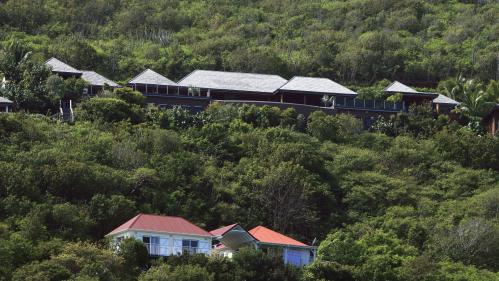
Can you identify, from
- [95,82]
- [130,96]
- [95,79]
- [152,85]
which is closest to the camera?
[130,96]

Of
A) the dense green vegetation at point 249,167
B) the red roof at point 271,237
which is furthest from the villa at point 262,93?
the red roof at point 271,237

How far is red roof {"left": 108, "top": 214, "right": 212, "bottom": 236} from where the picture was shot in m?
56.0

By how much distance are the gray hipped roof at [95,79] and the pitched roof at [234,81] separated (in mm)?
4584

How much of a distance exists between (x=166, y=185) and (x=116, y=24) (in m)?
46.2

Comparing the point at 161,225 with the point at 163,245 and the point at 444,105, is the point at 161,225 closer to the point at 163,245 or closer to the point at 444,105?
the point at 163,245

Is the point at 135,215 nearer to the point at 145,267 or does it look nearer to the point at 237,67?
the point at 145,267

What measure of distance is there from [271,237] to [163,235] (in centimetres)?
550

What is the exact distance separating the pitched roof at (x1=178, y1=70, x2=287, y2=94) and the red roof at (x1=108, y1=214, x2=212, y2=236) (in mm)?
25308

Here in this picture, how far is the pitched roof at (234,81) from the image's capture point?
82312 millimetres

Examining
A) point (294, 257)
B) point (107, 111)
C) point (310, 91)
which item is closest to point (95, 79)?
point (107, 111)

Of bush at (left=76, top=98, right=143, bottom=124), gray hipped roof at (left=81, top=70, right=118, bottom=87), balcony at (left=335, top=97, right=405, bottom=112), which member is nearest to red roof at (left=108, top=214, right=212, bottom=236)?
bush at (left=76, top=98, right=143, bottom=124)

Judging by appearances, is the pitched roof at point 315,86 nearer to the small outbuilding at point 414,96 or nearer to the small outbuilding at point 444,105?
the small outbuilding at point 414,96

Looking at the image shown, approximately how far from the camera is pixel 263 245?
58188mm

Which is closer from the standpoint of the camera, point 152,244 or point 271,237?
point 152,244
